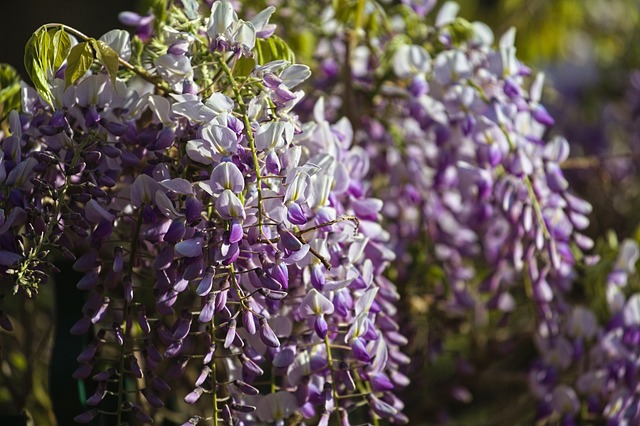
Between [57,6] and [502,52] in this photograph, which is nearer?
[502,52]

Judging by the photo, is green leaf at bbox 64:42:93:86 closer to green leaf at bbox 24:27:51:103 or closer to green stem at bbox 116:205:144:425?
green leaf at bbox 24:27:51:103

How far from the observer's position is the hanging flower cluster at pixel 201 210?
0.70m

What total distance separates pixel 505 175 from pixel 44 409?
2.07ft

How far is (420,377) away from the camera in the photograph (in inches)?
44.3

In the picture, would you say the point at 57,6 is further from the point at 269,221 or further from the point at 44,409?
the point at 269,221

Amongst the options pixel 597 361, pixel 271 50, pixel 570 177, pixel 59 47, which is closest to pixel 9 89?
pixel 59 47

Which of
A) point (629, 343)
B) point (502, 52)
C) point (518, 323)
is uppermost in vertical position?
point (502, 52)

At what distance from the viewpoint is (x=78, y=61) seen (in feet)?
2.43

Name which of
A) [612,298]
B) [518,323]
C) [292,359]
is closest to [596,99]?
[518,323]

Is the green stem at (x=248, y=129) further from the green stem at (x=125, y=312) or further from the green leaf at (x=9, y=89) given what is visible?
the green leaf at (x=9, y=89)

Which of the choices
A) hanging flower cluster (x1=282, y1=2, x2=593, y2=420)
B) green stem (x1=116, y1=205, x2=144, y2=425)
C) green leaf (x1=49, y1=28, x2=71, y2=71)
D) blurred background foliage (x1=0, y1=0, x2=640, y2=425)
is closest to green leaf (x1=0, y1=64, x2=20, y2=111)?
blurred background foliage (x1=0, y1=0, x2=640, y2=425)

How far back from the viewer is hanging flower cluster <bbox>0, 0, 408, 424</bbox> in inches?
27.5

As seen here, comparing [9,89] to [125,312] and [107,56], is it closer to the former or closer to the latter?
[107,56]

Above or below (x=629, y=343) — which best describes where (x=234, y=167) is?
above
